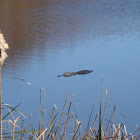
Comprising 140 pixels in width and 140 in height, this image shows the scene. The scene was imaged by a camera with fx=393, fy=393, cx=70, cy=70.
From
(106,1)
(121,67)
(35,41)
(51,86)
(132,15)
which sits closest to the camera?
(51,86)

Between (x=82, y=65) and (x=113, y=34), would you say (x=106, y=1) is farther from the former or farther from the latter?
(x=82, y=65)

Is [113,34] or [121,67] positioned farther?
[113,34]

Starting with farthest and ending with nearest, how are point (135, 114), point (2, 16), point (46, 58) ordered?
1. point (2, 16)
2. point (46, 58)
3. point (135, 114)

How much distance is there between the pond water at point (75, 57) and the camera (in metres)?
3.22

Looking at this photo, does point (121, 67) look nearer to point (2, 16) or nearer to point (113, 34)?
point (113, 34)

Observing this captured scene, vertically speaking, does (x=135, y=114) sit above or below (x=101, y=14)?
below

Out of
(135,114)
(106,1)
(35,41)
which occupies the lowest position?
(135,114)

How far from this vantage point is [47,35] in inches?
238

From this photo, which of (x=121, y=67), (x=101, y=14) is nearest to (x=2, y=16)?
(x=101, y=14)

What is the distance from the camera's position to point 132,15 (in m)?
7.62

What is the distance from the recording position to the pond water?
3.22 m

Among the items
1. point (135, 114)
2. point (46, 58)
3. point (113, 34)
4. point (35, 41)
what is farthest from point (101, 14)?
point (135, 114)

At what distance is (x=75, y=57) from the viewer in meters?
4.57

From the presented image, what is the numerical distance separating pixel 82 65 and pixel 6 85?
0.95 m
